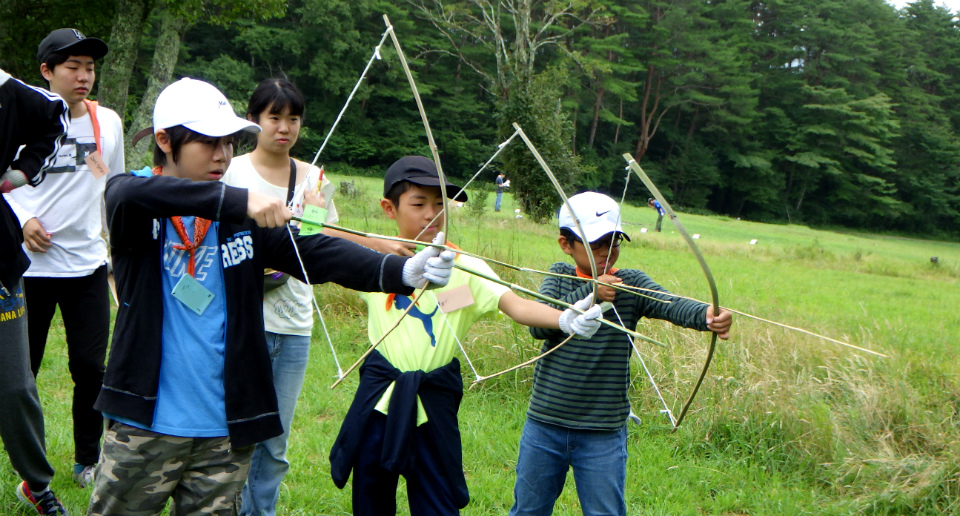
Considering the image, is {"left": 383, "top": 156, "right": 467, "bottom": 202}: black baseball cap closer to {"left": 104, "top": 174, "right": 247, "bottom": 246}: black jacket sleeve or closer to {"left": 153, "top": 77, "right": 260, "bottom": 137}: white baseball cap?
{"left": 153, "top": 77, "right": 260, "bottom": 137}: white baseball cap

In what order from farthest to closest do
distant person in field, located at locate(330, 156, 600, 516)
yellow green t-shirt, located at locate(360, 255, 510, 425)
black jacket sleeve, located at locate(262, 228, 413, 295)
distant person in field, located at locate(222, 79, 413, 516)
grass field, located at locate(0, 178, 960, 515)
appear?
grass field, located at locate(0, 178, 960, 515), distant person in field, located at locate(222, 79, 413, 516), yellow green t-shirt, located at locate(360, 255, 510, 425), distant person in field, located at locate(330, 156, 600, 516), black jacket sleeve, located at locate(262, 228, 413, 295)

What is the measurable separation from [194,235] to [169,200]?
0.73ft

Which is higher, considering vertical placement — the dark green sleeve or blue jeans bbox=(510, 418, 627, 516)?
the dark green sleeve

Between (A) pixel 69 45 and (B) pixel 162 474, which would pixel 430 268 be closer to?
(B) pixel 162 474

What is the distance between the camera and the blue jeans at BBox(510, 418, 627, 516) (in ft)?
8.20

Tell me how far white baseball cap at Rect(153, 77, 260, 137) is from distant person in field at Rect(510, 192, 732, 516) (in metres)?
1.16

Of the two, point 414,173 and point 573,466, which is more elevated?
point 414,173

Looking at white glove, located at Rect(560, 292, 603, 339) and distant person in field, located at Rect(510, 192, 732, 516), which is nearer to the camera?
white glove, located at Rect(560, 292, 603, 339)

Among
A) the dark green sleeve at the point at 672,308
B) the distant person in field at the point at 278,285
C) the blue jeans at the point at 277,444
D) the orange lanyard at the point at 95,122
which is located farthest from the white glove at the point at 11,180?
the dark green sleeve at the point at 672,308

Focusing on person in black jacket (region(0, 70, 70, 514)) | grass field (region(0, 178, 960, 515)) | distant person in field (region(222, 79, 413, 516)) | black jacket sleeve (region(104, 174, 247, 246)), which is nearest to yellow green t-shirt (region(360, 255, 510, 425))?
distant person in field (region(222, 79, 413, 516))

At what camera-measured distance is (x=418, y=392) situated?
7.43 feet

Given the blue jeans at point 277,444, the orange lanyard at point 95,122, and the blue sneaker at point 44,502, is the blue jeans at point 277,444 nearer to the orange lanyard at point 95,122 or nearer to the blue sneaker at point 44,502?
the blue sneaker at point 44,502

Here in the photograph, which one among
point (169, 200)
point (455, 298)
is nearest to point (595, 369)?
point (455, 298)

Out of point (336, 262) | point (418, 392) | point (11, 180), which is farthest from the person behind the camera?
point (11, 180)
